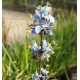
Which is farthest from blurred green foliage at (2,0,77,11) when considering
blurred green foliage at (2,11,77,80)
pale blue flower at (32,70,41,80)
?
pale blue flower at (32,70,41,80)

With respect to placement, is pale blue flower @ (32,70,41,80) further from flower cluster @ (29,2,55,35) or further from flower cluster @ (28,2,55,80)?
flower cluster @ (29,2,55,35)

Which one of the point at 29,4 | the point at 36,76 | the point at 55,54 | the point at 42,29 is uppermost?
the point at 29,4

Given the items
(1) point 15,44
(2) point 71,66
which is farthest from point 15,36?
(2) point 71,66

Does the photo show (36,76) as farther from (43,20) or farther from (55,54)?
(43,20)

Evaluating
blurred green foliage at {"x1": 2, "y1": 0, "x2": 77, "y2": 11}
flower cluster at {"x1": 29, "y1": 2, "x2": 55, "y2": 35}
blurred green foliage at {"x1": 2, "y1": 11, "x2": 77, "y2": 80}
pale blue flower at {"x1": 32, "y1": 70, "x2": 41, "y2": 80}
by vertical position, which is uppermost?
blurred green foliage at {"x1": 2, "y1": 0, "x2": 77, "y2": 11}

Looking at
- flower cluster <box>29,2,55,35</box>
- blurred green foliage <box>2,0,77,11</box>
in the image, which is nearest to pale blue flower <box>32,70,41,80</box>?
flower cluster <box>29,2,55,35</box>

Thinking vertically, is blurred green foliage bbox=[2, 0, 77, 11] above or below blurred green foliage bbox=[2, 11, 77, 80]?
above

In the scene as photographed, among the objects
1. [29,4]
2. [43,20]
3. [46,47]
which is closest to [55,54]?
[46,47]
